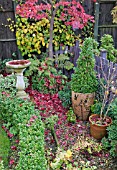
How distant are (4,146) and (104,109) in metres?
1.68

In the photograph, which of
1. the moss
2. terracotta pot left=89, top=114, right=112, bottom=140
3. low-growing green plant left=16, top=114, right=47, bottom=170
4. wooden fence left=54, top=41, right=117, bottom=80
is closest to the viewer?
low-growing green plant left=16, top=114, right=47, bottom=170

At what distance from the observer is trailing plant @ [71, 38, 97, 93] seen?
3615 mm

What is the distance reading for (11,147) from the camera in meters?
3.09

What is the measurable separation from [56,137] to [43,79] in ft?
5.21

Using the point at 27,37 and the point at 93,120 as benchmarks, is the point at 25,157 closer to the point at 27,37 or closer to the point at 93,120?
the point at 93,120

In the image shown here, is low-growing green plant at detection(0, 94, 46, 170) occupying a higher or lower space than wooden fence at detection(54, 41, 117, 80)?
lower

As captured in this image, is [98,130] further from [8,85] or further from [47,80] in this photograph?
[8,85]

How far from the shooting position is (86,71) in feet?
12.1

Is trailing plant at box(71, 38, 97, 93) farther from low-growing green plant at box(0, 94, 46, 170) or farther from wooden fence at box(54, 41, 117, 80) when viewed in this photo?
low-growing green plant at box(0, 94, 46, 170)

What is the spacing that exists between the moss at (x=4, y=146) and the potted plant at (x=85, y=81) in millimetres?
1280

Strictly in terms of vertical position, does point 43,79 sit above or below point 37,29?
below

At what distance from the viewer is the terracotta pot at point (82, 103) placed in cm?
373

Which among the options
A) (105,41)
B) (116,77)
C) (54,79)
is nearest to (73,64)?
(54,79)

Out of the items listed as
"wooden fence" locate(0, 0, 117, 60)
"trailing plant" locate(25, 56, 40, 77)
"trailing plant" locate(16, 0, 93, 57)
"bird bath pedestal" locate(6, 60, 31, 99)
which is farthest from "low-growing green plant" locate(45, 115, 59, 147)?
"wooden fence" locate(0, 0, 117, 60)
